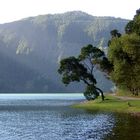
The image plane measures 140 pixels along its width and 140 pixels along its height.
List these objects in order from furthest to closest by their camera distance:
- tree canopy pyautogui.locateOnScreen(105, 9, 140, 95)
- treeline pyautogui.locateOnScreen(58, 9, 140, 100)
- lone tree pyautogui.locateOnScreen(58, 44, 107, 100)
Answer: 1. lone tree pyautogui.locateOnScreen(58, 44, 107, 100)
2. tree canopy pyautogui.locateOnScreen(105, 9, 140, 95)
3. treeline pyautogui.locateOnScreen(58, 9, 140, 100)

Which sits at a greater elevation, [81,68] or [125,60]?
[125,60]

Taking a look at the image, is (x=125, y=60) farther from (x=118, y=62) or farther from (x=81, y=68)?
(x=81, y=68)

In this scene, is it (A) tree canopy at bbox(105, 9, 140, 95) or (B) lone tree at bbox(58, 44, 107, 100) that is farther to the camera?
(B) lone tree at bbox(58, 44, 107, 100)

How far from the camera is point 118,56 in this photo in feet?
434

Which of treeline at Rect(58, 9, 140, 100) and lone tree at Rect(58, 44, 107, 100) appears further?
lone tree at Rect(58, 44, 107, 100)

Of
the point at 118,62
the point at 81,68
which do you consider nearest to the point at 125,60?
the point at 118,62

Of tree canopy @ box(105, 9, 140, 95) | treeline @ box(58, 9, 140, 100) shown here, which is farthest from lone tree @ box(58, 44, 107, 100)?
tree canopy @ box(105, 9, 140, 95)

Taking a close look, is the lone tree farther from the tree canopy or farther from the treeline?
the tree canopy

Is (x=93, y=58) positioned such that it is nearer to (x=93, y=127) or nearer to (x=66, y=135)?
(x=93, y=127)

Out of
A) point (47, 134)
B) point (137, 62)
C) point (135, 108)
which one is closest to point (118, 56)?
point (137, 62)

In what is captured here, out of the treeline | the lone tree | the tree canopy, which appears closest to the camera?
the treeline

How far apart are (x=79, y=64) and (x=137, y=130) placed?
89626 millimetres

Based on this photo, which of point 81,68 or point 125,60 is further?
point 81,68

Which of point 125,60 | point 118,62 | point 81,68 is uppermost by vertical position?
point 125,60
